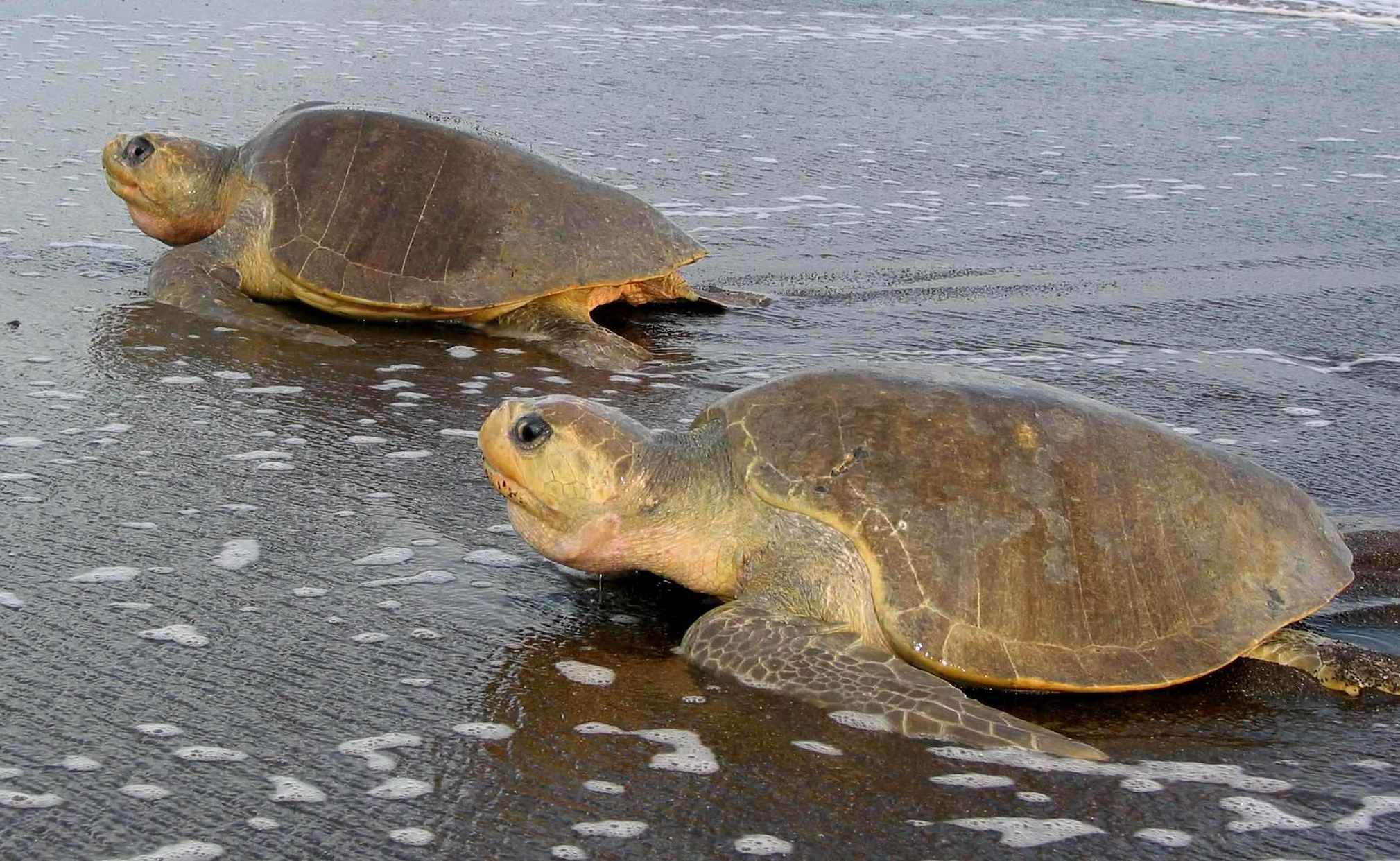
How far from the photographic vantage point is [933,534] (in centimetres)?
302

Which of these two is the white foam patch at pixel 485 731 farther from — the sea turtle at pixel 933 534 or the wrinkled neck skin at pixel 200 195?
the wrinkled neck skin at pixel 200 195

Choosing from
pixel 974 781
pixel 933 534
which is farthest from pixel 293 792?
pixel 933 534

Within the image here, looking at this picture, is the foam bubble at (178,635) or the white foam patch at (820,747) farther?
the foam bubble at (178,635)

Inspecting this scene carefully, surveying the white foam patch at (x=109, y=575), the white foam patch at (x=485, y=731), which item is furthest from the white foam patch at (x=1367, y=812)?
the white foam patch at (x=109, y=575)

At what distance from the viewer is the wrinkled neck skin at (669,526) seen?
10.3 ft

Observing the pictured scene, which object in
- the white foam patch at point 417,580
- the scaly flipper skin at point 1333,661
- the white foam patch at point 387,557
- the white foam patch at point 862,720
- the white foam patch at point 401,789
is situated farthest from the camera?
the white foam patch at point 387,557

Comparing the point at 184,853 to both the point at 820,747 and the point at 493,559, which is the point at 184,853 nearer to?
the point at 820,747

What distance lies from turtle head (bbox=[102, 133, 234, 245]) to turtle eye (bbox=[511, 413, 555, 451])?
3.31 m

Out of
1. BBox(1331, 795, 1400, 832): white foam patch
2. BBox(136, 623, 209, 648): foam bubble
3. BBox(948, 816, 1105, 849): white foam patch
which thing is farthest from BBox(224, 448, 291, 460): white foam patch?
BBox(1331, 795, 1400, 832): white foam patch

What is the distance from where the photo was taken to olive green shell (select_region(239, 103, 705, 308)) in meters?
5.42

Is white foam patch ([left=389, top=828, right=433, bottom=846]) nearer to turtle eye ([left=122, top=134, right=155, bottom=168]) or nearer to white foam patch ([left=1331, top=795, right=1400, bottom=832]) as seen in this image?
white foam patch ([left=1331, top=795, right=1400, bottom=832])

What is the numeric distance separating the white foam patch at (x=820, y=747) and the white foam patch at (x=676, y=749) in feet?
0.58

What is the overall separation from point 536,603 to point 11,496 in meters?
1.41

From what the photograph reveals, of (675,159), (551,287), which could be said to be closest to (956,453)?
(551,287)
